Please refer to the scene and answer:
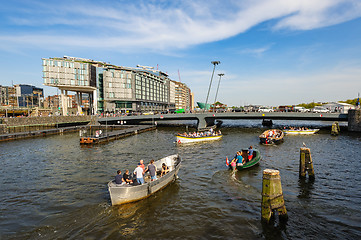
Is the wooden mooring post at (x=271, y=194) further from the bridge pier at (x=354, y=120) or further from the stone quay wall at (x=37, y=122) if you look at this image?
the stone quay wall at (x=37, y=122)

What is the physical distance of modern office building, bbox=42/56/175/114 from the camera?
9419 centimetres

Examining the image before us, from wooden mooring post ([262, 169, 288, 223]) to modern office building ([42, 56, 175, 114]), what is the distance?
97.9 meters

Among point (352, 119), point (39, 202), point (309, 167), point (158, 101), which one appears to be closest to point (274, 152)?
point (309, 167)

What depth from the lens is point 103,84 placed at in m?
118

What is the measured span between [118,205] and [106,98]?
366 feet

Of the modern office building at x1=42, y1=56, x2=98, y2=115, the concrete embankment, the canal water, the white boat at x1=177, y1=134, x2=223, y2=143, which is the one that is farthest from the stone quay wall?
the white boat at x1=177, y1=134, x2=223, y2=143

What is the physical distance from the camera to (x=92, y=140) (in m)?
42.5

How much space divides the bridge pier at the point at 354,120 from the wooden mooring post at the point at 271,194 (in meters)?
63.0

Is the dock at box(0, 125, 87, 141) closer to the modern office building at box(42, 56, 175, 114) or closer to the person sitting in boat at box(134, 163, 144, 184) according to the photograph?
the modern office building at box(42, 56, 175, 114)

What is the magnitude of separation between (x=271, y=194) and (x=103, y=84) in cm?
11924

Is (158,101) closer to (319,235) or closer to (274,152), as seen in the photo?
(274,152)

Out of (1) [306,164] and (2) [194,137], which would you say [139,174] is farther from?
(2) [194,137]

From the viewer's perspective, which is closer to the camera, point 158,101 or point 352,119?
point 352,119

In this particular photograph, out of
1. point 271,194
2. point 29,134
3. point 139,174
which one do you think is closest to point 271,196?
point 271,194
